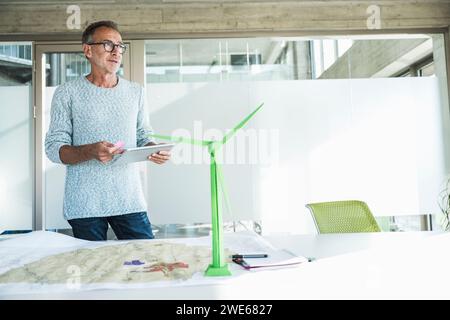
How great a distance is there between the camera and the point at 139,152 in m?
1.52

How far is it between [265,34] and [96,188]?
3.33 m

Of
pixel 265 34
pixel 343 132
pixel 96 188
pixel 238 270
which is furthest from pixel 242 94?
pixel 238 270

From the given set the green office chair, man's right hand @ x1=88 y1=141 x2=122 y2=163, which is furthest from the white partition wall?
man's right hand @ x1=88 y1=141 x2=122 y2=163

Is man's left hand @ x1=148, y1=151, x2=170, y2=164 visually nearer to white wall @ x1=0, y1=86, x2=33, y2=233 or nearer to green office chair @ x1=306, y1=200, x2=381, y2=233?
green office chair @ x1=306, y1=200, x2=381, y2=233

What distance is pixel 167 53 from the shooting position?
4543 mm

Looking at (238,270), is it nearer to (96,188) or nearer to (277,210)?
(96,188)

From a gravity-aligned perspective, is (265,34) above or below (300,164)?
above

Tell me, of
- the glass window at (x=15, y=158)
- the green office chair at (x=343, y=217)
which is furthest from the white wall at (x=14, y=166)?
the green office chair at (x=343, y=217)

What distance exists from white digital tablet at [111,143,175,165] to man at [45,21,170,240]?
0.08 m

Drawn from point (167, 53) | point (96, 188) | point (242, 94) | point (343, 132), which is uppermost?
point (167, 53)

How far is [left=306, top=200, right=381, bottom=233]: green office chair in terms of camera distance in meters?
2.42

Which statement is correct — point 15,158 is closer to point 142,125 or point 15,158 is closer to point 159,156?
point 142,125
